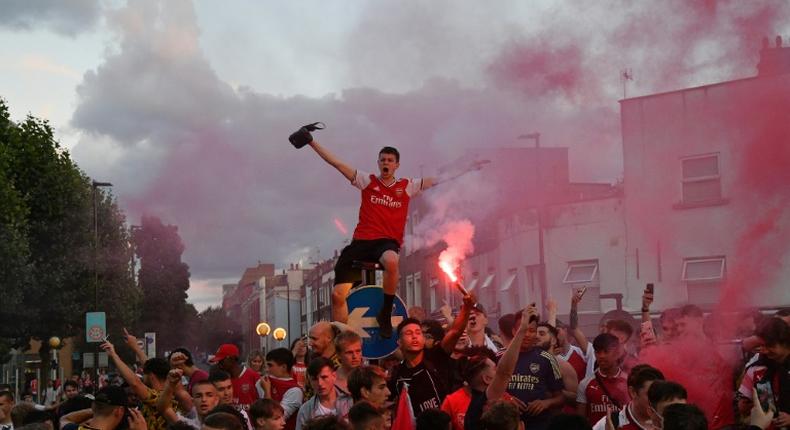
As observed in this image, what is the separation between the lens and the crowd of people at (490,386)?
25.5ft

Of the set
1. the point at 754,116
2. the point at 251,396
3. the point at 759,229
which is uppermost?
the point at 754,116

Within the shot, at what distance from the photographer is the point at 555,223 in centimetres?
3297

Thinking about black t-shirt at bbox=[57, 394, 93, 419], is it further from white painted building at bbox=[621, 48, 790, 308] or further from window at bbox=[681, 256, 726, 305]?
window at bbox=[681, 256, 726, 305]

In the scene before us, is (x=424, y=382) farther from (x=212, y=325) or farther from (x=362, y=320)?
(x=212, y=325)

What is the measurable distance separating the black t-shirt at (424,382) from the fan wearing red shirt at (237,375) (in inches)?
142

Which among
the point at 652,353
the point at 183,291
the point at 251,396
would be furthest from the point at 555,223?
the point at 183,291

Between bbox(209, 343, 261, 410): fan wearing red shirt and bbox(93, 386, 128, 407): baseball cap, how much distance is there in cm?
414

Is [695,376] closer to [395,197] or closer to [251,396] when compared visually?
[395,197]

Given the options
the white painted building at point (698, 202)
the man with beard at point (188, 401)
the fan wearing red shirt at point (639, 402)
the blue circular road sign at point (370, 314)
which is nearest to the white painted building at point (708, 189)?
the white painted building at point (698, 202)

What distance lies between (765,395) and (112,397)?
4964mm

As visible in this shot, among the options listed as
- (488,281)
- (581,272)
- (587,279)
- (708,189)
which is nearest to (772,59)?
(708,189)

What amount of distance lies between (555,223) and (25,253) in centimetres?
2036

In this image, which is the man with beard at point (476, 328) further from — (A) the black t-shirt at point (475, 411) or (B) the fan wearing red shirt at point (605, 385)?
(A) the black t-shirt at point (475, 411)

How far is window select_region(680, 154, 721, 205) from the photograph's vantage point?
51.3ft
